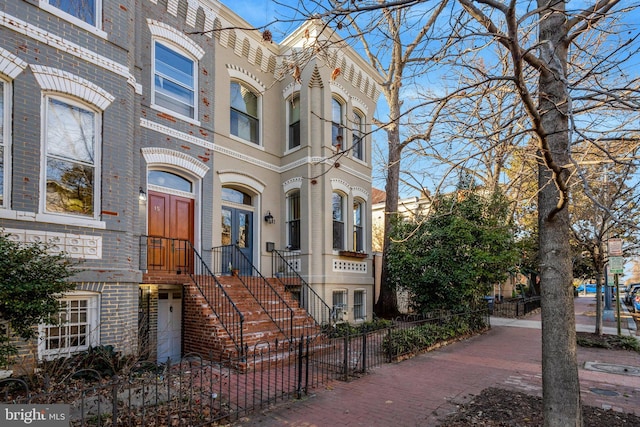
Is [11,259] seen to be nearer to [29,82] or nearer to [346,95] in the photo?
[29,82]

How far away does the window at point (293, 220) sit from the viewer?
13.2m

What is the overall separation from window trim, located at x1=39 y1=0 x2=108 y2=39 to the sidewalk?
758 cm

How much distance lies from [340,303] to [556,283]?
31.1 feet

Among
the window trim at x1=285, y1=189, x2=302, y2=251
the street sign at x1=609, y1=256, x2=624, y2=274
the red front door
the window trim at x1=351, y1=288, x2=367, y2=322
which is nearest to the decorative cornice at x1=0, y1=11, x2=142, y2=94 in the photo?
the red front door

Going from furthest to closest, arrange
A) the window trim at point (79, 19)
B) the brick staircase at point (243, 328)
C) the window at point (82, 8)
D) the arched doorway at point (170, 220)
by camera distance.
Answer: the arched doorway at point (170, 220)
the brick staircase at point (243, 328)
the window at point (82, 8)
the window trim at point (79, 19)

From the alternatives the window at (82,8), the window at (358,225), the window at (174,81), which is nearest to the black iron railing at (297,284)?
the window at (358,225)

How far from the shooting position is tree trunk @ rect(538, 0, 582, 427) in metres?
4.25

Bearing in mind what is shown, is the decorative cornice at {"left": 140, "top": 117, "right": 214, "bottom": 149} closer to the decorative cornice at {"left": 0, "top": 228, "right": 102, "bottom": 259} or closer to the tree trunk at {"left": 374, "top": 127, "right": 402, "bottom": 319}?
the decorative cornice at {"left": 0, "top": 228, "right": 102, "bottom": 259}

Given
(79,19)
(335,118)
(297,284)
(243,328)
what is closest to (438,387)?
(243,328)

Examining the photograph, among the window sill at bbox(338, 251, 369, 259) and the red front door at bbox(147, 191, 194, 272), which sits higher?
the red front door at bbox(147, 191, 194, 272)

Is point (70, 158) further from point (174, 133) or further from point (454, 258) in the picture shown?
point (454, 258)

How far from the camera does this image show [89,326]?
23.3 feet

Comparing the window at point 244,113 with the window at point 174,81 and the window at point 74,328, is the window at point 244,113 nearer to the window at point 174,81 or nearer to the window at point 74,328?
the window at point 174,81

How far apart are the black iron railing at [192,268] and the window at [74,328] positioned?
1.97 metres
